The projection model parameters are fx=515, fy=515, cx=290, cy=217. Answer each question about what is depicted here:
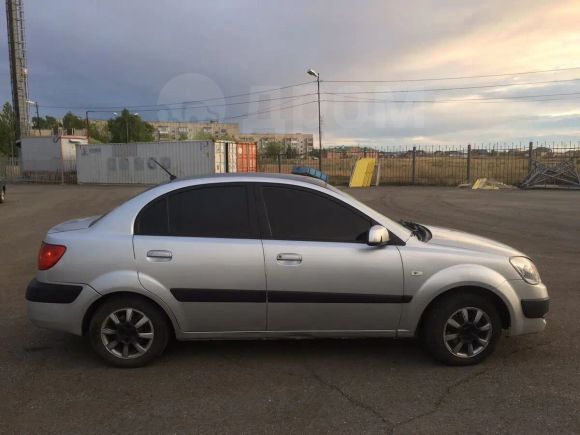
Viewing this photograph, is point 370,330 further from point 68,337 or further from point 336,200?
point 68,337

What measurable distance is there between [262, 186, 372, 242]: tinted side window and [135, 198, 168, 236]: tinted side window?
82 centimetres

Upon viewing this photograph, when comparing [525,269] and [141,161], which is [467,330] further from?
[141,161]

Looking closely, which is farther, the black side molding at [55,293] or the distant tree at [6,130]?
the distant tree at [6,130]

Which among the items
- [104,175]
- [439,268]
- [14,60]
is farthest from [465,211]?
[14,60]

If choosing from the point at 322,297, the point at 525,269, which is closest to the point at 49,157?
the point at 322,297

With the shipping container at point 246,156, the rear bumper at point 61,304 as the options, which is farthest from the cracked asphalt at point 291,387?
the shipping container at point 246,156

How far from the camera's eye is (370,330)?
4.10m

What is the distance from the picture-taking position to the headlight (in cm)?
415

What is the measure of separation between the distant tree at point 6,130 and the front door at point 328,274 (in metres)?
68.7

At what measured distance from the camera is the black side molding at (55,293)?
4.02m

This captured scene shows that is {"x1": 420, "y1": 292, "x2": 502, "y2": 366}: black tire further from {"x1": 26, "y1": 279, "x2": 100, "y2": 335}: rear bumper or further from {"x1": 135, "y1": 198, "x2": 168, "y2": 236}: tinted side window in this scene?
{"x1": 26, "y1": 279, "x2": 100, "y2": 335}: rear bumper

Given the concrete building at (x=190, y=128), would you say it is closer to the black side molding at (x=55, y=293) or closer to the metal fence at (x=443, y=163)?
the metal fence at (x=443, y=163)

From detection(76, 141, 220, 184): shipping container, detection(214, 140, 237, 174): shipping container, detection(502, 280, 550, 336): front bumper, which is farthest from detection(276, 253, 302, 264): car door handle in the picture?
detection(214, 140, 237, 174): shipping container

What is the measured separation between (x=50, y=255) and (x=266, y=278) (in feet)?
5.69
